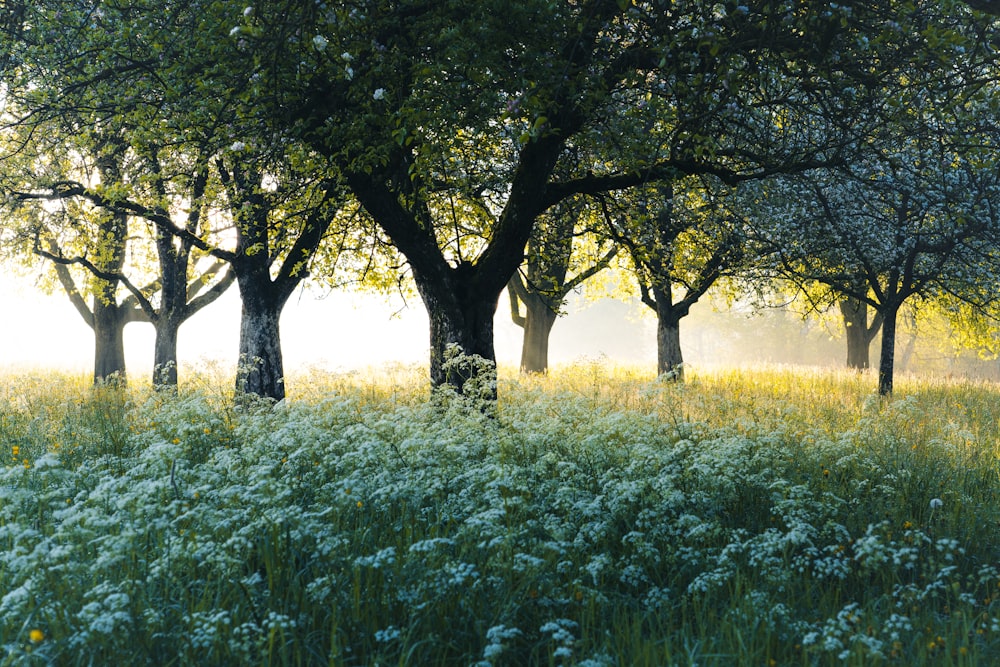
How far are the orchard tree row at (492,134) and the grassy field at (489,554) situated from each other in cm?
221

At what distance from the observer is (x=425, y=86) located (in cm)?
881

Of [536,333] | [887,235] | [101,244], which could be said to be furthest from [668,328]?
[101,244]

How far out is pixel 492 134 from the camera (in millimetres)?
10102

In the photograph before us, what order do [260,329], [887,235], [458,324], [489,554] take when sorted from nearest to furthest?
[489,554] < [458,324] < [260,329] < [887,235]

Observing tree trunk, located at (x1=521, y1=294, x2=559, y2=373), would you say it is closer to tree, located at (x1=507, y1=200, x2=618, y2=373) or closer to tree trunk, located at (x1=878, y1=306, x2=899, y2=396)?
tree, located at (x1=507, y1=200, x2=618, y2=373)

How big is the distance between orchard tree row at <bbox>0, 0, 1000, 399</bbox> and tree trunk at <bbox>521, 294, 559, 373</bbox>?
6651mm

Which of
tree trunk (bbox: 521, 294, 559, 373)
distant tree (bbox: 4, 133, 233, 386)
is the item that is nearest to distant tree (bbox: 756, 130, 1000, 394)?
tree trunk (bbox: 521, 294, 559, 373)

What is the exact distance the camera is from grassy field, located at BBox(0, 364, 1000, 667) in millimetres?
4066

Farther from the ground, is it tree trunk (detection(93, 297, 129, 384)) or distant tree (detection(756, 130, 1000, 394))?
distant tree (detection(756, 130, 1000, 394))

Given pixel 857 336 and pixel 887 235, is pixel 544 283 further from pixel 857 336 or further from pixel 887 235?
pixel 857 336

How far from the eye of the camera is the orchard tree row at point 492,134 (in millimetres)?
8289

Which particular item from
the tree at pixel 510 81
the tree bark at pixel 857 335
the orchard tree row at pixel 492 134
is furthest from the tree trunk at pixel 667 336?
the tree bark at pixel 857 335

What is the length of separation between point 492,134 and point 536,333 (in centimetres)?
1488

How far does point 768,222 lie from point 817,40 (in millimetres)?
8715
